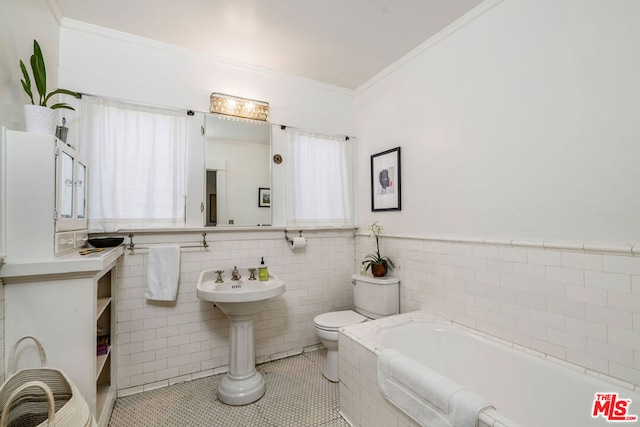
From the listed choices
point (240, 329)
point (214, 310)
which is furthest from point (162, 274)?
point (240, 329)

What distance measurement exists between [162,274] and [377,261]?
174 centimetres

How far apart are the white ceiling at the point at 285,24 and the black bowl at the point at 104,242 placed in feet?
4.97

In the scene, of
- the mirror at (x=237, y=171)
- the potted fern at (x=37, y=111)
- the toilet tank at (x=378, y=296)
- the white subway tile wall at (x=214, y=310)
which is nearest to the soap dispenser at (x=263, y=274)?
the white subway tile wall at (x=214, y=310)

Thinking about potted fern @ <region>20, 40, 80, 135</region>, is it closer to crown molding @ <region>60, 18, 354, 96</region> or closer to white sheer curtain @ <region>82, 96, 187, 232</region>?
white sheer curtain @ <region>82, 96, 187, 232</region>

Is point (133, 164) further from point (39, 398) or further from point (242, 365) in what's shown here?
point (242, 365)

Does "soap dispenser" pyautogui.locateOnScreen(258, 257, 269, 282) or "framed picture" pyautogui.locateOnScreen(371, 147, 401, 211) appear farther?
"framed picture" pyautogui.locateOnScreen(371, 147, 401, 211)

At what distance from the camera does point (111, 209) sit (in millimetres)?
1972

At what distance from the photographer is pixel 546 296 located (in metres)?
1.50

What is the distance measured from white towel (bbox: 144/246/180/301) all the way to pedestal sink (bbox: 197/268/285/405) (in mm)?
209

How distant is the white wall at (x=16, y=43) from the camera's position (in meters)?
1.25

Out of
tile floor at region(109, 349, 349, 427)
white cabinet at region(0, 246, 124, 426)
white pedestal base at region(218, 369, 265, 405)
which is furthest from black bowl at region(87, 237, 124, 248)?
white pedestal base at region(218, 369, 265, 405)

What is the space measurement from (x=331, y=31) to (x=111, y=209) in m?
2.05

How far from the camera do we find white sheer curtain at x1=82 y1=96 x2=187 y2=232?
195 centimetres

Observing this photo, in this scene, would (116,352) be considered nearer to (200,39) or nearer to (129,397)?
(129,397)
